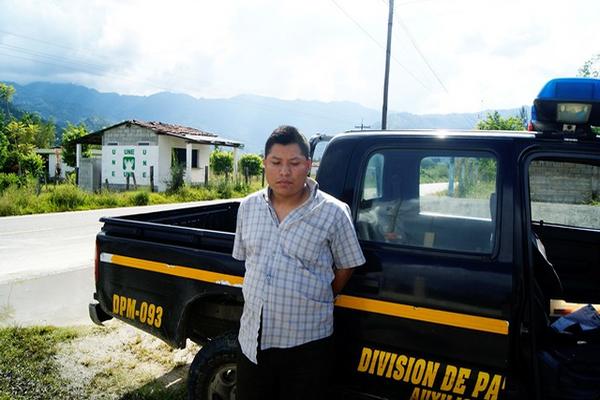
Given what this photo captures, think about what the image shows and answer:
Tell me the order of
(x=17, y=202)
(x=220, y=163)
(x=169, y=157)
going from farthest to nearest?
(x=220, y=163) < (x=169, y=157) < (x=17, y=202)

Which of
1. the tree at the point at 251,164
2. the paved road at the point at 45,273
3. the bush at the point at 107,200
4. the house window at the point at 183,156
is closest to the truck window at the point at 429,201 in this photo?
the paved road at the point at 45,273

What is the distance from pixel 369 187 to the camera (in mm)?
2508

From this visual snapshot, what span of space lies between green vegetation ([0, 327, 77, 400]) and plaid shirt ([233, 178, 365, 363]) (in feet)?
6.95

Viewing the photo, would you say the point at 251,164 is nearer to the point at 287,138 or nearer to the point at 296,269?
the point at 287,138

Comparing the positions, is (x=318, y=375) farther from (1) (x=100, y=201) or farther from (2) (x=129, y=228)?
(1) (x=100, y=201)

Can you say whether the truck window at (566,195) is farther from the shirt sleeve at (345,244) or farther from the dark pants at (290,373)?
the dark pants at (290,373)

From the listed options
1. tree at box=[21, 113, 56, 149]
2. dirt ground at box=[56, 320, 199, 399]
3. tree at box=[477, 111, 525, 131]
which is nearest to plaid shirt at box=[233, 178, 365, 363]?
dirt ground at box=[56, 320, 199, 399]

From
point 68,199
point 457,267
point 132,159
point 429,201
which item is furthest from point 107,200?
point 457,267

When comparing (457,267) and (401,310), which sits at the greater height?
(457,267)

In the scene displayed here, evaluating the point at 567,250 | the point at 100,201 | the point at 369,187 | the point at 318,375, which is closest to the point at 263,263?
the point at 318,375

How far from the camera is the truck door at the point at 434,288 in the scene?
6.89 ft

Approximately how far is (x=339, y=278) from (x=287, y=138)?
683mm

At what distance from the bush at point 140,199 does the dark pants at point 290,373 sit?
711 inches

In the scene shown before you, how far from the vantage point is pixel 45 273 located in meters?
→ 6.47
